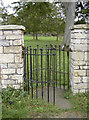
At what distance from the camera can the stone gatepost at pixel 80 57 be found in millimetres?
3604

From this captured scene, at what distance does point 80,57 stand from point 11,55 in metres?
1.87

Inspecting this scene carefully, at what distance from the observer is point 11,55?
3.58 metres

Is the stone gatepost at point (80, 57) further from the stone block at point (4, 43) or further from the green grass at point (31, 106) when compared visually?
the stone block at point (4, 43)

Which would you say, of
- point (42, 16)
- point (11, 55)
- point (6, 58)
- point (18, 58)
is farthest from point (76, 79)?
point (42, 16)

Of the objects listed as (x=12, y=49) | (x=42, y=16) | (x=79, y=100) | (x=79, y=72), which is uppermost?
(x=42, y=16)

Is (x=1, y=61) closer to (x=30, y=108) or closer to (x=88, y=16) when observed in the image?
(x=30, y=108)

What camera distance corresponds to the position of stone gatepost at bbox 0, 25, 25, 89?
138 inches

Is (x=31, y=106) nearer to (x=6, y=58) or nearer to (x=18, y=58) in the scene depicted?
(x=18, y=58)

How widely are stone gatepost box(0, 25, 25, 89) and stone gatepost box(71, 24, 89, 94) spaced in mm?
1451

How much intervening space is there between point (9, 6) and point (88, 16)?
19.0 feet

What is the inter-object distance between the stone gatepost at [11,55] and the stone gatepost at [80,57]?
145 cm

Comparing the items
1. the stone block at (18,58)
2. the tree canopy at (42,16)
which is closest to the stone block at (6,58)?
the stone block at (18,58)

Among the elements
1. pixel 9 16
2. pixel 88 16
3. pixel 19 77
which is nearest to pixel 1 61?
pixel 19 77

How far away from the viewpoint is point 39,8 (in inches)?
352
